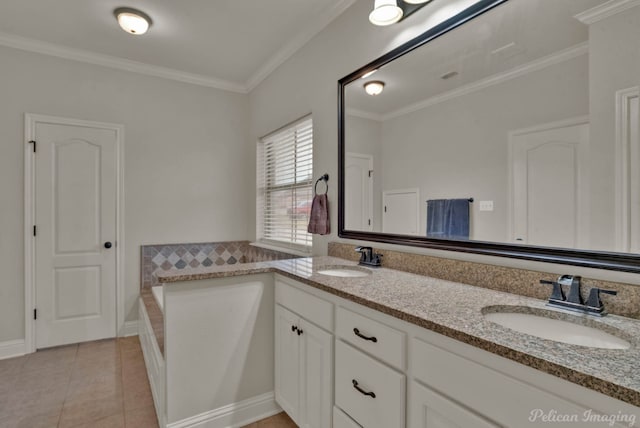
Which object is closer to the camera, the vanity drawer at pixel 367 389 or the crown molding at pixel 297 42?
the vanity drawer at pixel 367 389

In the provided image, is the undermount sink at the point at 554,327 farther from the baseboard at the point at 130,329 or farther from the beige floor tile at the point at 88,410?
the baseboard at the point at 130,329

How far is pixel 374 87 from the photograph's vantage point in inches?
81.6

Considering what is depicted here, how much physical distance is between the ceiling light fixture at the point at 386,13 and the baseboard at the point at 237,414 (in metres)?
2.29

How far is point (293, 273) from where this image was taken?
1.80 meters

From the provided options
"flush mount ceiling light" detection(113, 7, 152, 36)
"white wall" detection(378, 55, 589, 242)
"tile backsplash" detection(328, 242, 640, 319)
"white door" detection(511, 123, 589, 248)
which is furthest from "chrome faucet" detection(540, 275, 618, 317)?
"flush mount ceiling light" detection(113, 7, 152, 36)

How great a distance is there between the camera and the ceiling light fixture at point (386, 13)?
5.77ft

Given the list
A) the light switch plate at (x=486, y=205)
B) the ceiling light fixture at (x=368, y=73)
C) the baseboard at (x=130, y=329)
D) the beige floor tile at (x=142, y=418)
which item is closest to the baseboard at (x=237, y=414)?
the beige floor tile at (x=142, y=418)

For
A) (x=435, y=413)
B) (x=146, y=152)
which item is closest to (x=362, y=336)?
(x=435, y=413)

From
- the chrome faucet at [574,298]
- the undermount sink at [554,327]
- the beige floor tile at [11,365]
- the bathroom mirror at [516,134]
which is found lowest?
the beige floor tile at [11,365]

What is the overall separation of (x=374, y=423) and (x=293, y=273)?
0.81 metres

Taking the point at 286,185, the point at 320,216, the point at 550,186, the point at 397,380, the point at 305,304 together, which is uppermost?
the point at 286,185

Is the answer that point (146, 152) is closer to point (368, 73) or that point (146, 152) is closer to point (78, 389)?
point (78, 389)

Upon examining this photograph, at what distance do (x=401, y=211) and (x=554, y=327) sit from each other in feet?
3.11

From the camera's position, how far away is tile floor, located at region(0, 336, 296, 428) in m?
1.96
